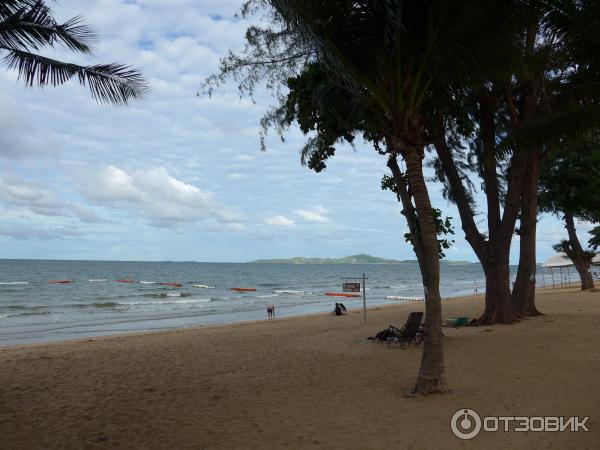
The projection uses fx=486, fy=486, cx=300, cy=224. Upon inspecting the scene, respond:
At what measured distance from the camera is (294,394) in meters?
6.48

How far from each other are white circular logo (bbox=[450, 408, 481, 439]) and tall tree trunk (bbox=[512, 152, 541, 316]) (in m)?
8.91

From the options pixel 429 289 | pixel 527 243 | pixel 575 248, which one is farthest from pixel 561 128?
pixel 575 248

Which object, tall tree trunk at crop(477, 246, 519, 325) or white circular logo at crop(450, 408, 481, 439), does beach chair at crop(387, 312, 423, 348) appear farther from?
white circular logo at crop(450, 408, 481, 439)

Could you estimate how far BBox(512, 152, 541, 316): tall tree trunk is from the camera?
13.1 m

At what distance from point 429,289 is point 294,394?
2.29 metres

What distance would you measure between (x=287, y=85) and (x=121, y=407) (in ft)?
23.4

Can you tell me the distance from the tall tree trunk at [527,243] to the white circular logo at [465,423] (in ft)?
29.2

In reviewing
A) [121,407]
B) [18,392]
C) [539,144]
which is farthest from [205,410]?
[539,144]

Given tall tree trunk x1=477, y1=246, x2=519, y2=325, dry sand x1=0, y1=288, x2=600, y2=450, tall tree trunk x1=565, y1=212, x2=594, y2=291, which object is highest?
tall tree trunk x1=565, y1=212, x2=594, y2=291

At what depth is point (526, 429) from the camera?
4.81 m

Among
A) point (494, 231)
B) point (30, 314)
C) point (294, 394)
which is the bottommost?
point (30, 314)

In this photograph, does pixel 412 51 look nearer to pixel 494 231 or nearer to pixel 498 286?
pixel 494 231

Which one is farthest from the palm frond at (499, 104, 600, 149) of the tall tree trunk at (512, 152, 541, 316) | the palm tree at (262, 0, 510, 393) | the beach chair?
the tall tree trunk at (512, 152, 541, 316)

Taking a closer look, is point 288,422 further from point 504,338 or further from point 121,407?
point 504,338
